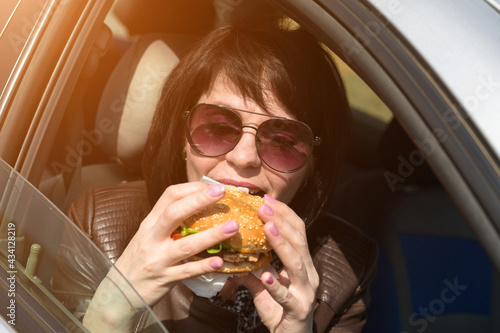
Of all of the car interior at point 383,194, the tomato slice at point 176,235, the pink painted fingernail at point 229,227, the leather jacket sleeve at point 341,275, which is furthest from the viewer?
the car interior at point 383,194

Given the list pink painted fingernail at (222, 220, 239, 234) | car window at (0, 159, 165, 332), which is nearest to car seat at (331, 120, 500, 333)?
pink painted fingernail at (222, 220, 239, 234)

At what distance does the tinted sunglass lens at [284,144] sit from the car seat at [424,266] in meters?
0.63

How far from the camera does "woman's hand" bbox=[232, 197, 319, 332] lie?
1.47 m

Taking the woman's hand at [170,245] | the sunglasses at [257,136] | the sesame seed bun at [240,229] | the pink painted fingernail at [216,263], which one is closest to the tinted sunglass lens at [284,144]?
the sunglasses at [257,136]

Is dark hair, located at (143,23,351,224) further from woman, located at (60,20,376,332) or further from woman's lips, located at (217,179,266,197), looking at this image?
woman's lips, located at (217,179,266,197)

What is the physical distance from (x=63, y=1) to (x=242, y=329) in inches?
47.0

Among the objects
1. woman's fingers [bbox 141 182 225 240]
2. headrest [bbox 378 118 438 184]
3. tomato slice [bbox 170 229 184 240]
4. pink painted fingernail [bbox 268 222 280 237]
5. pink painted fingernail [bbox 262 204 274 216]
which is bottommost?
tomato slice [bbox 170 229 184 240]

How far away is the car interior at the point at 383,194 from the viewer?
2398 millimetres

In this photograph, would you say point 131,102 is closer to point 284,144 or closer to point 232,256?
point 284,144

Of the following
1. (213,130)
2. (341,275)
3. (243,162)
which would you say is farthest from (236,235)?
(341,275)

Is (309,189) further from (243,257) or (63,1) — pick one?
(63,1)

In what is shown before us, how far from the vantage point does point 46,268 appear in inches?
50.9

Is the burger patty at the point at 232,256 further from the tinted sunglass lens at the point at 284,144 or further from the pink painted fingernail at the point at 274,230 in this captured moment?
the tinted sunglass lens at the point at 284,144

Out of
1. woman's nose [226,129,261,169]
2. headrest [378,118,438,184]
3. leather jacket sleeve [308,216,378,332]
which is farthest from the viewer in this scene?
headrest [378,118,438,184]
